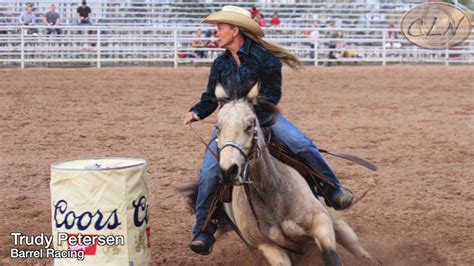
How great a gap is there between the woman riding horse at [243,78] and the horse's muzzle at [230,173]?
768 millimetres

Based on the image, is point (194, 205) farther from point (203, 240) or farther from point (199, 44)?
point (199, 44)

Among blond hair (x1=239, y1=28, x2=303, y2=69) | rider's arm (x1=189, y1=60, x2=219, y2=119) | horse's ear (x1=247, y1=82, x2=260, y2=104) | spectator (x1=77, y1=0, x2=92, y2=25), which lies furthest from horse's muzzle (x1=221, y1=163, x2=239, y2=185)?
spectator (x1=77, y1=0, x2=92, y2=25)

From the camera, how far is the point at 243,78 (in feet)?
14.9

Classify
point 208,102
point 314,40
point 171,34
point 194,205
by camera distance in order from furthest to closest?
point 171,34 < point 314,40 < point 194,205 < point 208,102

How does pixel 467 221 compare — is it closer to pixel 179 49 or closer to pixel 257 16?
pixel 179 49

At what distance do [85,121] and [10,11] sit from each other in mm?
15345

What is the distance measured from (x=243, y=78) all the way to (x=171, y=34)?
19471mm

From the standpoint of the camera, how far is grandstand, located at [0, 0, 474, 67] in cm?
2059

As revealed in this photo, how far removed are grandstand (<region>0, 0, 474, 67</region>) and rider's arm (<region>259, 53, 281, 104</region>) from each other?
1535 centimetres

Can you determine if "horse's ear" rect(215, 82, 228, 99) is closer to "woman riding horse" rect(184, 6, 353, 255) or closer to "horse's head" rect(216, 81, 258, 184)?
"horse's head" rect(216, 81, 258, 184)

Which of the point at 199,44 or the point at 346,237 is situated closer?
the point at 346,237

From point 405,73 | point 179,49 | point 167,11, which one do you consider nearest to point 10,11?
point 167,11
